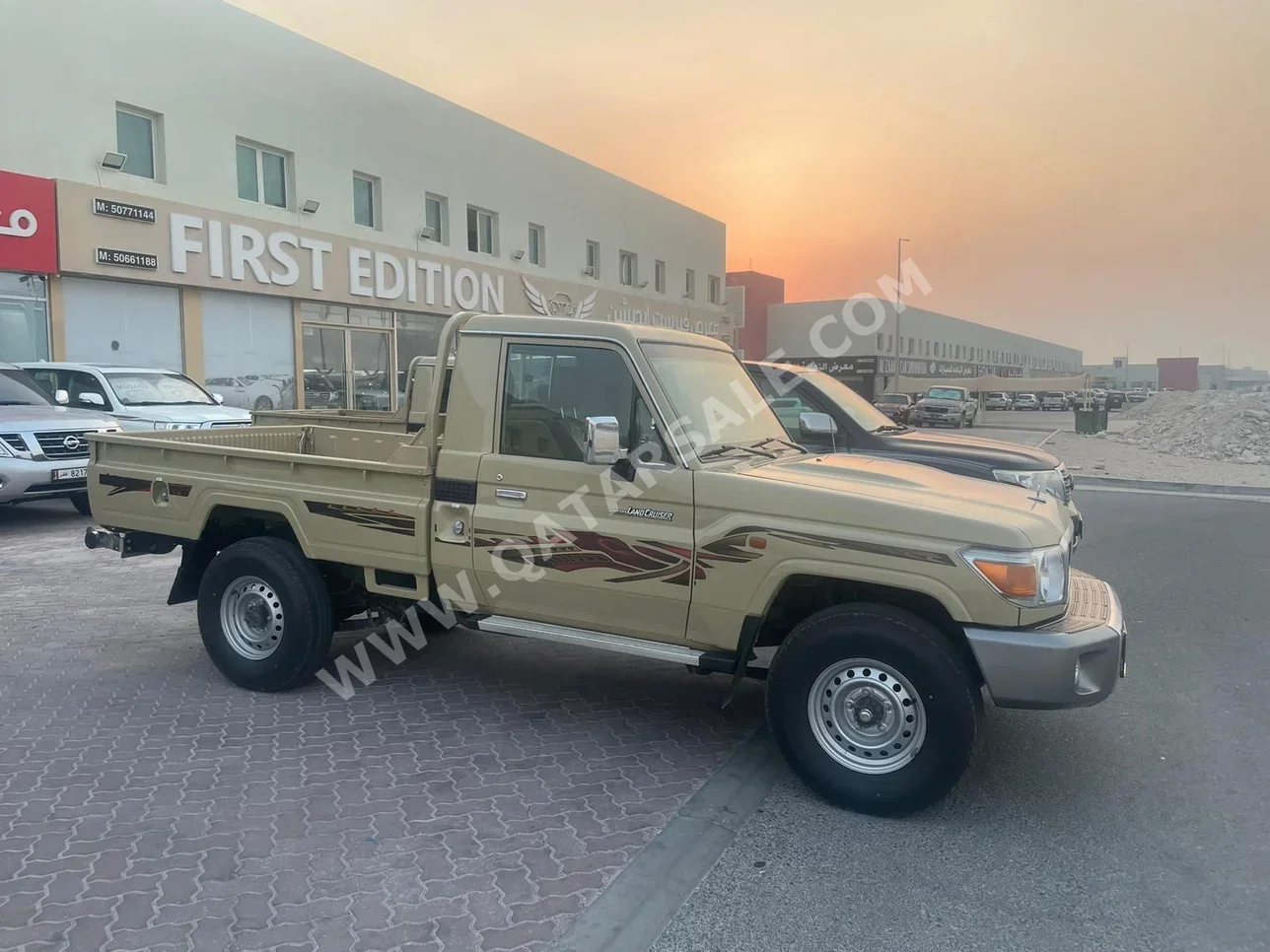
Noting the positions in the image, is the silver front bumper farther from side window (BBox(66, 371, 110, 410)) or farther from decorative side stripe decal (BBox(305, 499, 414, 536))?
side window (BBox(66, 371, 110, 410))

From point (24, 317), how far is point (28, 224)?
5.12ft

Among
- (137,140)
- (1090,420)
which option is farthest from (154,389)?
(1090,420)

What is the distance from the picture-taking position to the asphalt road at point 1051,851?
10.2ft

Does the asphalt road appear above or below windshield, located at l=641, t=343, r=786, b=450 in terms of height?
below

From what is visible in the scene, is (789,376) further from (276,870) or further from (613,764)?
(276,870)

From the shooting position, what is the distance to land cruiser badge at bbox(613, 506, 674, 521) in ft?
13.9

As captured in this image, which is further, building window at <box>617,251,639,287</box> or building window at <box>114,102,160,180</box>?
building window at <box>617,251,639,287</box>

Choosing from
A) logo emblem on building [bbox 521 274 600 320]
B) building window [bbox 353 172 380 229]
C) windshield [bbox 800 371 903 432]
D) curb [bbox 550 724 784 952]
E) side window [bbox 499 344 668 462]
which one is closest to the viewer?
curb [bbox 550 724 784 952]

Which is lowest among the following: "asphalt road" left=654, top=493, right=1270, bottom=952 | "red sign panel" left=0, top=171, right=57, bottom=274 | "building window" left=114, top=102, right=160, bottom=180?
"asphalt road" left=654, top=493, right=1270, bottom=952

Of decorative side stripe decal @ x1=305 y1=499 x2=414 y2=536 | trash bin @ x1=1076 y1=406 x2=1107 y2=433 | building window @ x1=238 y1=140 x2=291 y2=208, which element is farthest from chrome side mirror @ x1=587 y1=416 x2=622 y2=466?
trash bin @ x1=1076 y1=406 x2=1107 y2=433

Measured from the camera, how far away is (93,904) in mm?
3156

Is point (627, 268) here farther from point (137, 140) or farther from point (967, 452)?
point (967, 452)

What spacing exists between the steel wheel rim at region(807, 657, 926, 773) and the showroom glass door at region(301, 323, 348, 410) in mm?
18113

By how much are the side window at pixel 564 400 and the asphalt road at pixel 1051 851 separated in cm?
184
